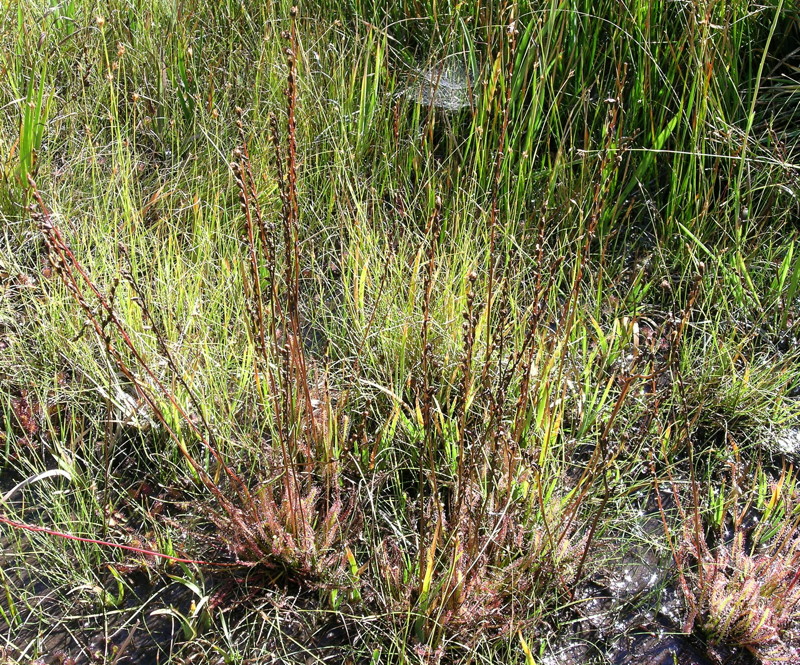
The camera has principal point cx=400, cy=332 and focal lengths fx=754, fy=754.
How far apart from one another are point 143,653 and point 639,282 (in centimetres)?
180

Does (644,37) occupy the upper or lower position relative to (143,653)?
upper

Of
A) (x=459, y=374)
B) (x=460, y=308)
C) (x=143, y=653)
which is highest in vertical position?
(x=460, y=308)

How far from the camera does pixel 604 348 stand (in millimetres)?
2121

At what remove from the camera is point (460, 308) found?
2.12 metres

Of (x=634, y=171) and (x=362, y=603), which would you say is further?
(x=634, y=171)

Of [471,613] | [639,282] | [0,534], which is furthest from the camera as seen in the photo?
[639,282]

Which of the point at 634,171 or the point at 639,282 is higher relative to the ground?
the point at 634,171

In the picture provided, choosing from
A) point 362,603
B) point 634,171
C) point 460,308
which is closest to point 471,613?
point 362,603

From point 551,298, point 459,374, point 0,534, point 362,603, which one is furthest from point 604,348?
point 0,534

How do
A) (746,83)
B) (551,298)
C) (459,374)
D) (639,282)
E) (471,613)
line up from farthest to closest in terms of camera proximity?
(746,83), (639,282), (551,298), (459,374), (471,613)

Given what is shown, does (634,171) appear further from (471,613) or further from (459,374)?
(471,613)

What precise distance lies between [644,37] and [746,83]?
20.0 inches

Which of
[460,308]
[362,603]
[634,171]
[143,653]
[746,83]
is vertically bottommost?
[143,653]

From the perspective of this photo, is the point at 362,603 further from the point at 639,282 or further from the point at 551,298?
the point at 639,282
